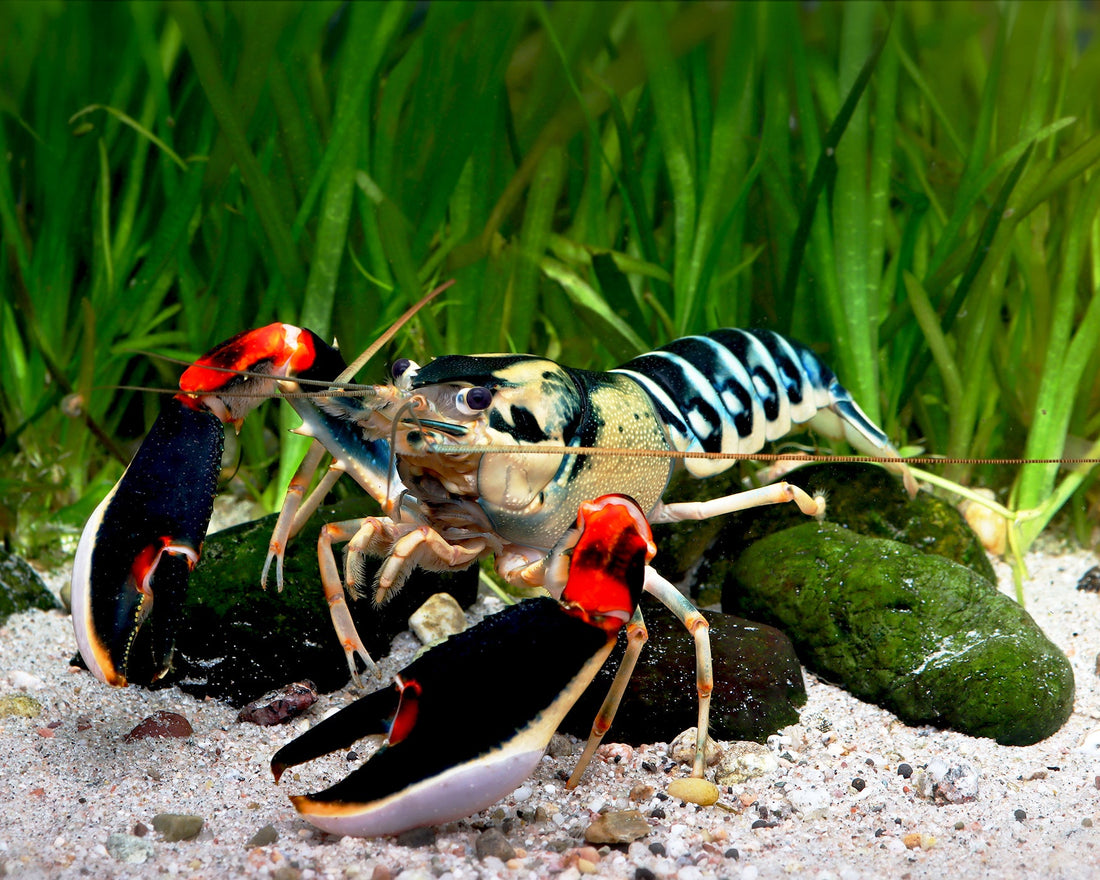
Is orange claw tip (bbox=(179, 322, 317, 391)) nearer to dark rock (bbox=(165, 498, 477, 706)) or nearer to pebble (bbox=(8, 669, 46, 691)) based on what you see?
dark rock (bbox=(165, 498, 477, 706))

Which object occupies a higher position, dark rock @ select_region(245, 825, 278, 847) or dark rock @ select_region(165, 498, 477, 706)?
dark rock @ select_region(245, 825, 278, 847)

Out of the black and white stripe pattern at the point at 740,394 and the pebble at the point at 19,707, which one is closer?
the pebble at the point at 19,707

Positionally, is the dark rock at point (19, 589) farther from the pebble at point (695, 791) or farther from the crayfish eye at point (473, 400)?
the pebble at point (695, 791)

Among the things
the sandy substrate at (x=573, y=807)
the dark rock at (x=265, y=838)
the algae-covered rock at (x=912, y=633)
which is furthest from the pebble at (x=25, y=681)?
the algae-covered rock at (x=912, y=633)

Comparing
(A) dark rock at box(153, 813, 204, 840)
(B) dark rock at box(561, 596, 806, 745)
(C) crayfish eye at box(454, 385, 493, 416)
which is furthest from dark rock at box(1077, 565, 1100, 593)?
(A) dark rock at box(153, 813, 204, 840)

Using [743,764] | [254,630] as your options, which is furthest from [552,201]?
[743,764]

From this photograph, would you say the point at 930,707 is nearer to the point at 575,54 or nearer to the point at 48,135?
the point at 575,54

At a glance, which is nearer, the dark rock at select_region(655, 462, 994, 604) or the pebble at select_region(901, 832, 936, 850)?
the pebble at select_region(901, 832, 936, 850)

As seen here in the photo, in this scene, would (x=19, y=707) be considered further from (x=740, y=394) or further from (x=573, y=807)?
(x=740, y=394)

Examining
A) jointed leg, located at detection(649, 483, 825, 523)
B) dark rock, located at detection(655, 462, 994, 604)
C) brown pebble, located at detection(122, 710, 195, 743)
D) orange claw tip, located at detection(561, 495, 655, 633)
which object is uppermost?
orange claw tip, located at detection(561, 495, 655, 633)
